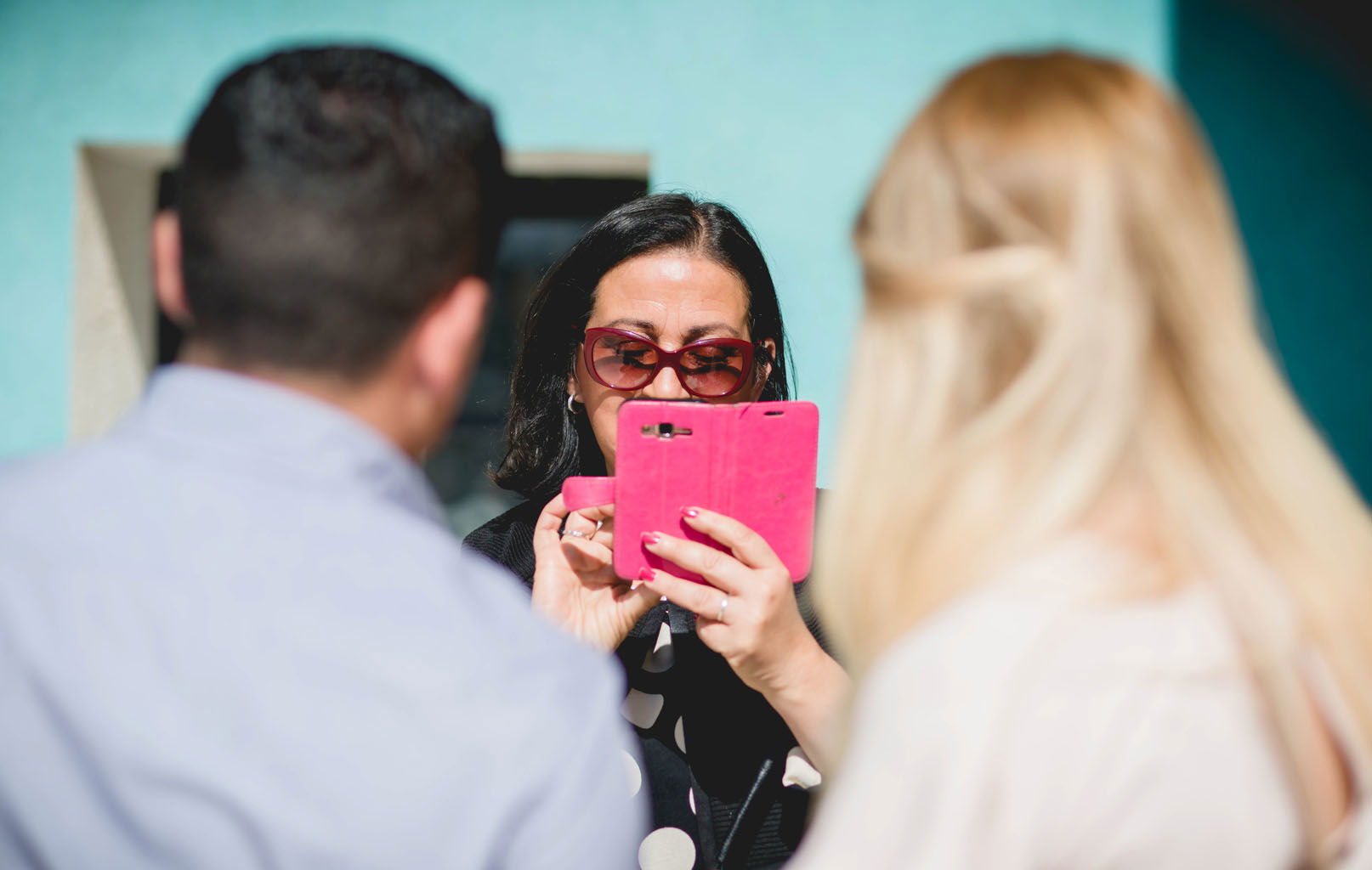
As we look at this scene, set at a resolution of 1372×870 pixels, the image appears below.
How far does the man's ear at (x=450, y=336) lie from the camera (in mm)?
900

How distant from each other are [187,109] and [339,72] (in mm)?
3177

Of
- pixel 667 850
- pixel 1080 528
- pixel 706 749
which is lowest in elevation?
pixel 667 850

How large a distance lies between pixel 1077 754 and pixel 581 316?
4.61 ft

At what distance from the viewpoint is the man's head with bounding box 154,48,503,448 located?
2.72 feet

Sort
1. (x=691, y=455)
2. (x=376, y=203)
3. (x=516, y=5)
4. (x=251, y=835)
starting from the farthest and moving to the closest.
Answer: (x=516, y=5) < (x=691, y=455) < (x=376, y=203) < (x=251, y=835)

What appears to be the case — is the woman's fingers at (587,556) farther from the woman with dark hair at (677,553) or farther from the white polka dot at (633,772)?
the white polka dot at (633,772)

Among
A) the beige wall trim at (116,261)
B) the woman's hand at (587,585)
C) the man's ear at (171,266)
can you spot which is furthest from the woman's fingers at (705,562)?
the beige wall trim at (116,261)

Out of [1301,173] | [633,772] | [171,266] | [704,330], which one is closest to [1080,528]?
[171,266]

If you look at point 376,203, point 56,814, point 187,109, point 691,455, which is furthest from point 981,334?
point 187,109

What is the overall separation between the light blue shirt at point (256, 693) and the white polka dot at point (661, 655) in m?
0.93

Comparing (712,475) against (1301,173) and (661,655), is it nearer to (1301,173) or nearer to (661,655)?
(661,655)

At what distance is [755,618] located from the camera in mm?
1432

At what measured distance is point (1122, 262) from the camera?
2.84 ft

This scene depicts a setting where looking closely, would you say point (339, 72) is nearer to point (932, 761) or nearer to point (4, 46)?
point (932, 761)
